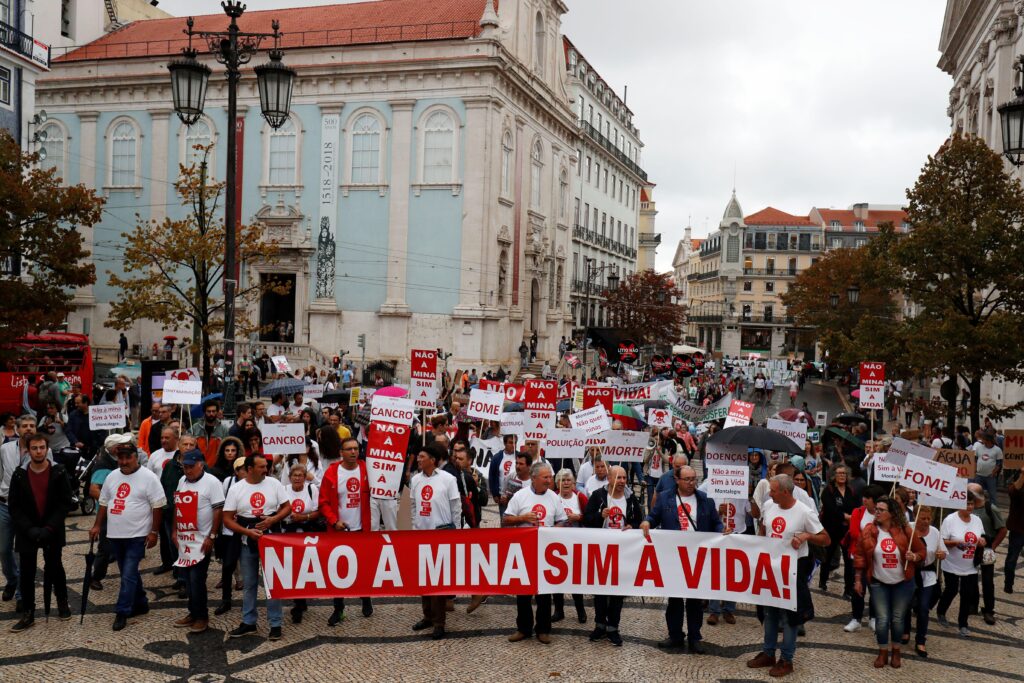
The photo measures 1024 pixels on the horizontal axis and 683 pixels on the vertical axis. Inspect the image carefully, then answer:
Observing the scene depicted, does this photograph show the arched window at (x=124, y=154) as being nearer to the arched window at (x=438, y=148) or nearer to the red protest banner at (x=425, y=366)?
the arched window at (x=438, y=148)

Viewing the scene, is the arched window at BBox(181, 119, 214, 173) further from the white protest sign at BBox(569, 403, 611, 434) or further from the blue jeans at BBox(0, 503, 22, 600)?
the blue jeans at BBox(0, 503, 22, 600)

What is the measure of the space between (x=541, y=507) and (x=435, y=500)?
102 centimetres

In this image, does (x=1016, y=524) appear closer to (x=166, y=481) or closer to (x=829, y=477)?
(x=829, y=477)

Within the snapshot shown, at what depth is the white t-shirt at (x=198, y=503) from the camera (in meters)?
8.93

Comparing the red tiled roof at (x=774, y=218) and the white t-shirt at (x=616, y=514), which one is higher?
the red tiled roof at (x=774, y=218)

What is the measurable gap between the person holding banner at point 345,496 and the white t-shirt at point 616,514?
230cm

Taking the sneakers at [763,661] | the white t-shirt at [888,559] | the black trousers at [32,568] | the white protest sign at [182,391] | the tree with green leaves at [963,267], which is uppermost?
the tree with green leaves at [963,267]

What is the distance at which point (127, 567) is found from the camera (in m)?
8.96

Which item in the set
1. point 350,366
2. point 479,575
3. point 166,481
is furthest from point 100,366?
point 479,575

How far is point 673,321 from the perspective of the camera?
64.6 m

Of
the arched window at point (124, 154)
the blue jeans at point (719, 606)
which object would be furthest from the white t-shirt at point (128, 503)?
the arched window at point (124, 154)

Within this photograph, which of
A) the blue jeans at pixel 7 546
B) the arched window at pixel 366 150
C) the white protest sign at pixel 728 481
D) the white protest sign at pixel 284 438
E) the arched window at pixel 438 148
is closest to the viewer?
the blue jeans at pixel 7 546

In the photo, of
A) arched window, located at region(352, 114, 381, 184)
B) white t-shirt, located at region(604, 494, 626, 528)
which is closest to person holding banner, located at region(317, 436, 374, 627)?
white t-shirt, located at region(604, 494, 626, 528)

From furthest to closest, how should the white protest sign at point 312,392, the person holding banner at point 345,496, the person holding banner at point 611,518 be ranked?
the white protest sign at point 312,392, the person holding banner at point 345,496, the person holding banner at point 611,518
